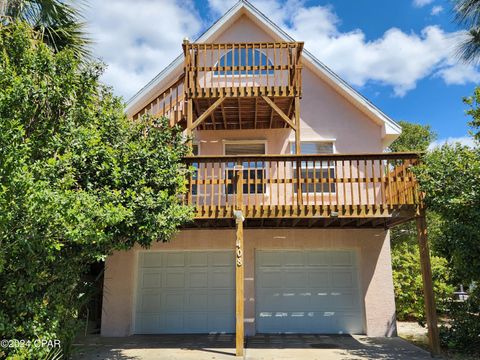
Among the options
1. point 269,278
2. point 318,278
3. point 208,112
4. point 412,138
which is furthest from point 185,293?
point 412,138

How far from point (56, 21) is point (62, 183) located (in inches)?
192

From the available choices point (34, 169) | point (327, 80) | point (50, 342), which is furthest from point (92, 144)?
point (327, 80)

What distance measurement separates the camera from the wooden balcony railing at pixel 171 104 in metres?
10.4

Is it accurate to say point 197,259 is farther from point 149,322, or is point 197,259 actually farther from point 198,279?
point 149,322

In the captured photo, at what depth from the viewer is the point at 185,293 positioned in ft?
35.2

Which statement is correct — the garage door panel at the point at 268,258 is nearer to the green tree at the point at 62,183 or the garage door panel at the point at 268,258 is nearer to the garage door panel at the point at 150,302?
the garage door panel at the point at 150,302

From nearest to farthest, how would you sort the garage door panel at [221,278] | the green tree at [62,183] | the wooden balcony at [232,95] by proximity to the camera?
the green tree at [62,183] → the wooden balcony at [232,95] → the garage door panel at [221,278]

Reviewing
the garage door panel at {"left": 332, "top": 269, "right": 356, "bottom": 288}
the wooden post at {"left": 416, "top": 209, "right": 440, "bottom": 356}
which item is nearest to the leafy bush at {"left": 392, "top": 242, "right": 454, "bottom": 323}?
the garage door panel at {"left": 332, "top": 269, "right": 356, "bottom": 288}

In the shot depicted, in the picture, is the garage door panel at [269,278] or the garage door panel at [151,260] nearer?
the garage door panel at [269,278]

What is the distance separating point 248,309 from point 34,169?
6.98 m

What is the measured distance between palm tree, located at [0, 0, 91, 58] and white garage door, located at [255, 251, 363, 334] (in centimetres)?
706

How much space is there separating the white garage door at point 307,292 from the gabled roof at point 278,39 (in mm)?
3930

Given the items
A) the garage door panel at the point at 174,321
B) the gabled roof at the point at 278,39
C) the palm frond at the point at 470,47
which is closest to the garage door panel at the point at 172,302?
the garage door panel at the point at 174,321

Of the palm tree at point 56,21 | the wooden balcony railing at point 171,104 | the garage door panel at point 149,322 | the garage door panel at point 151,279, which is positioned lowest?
the garage door panel at point 149,322
